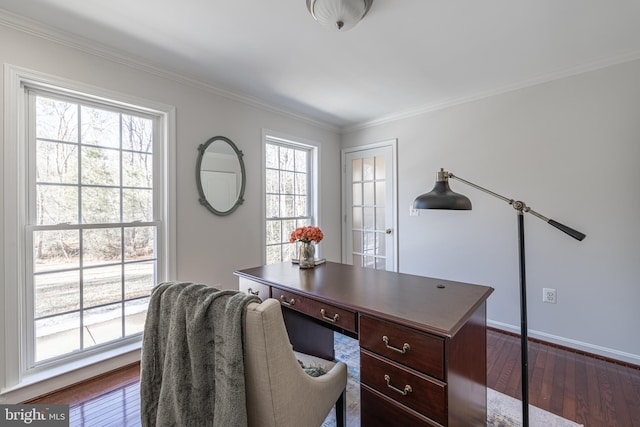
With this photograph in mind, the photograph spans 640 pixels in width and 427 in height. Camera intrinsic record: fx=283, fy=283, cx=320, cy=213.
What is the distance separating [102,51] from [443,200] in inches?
99.7

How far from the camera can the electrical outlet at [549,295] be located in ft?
8.26

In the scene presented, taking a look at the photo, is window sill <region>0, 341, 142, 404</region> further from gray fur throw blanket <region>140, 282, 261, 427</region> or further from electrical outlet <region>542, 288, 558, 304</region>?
electrical outlet <region>542, 288, 558, 304</region>

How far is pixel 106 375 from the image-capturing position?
2082 millimetres

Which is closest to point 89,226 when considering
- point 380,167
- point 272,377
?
point 272,377

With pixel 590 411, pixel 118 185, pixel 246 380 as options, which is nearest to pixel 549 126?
pixel 590 411

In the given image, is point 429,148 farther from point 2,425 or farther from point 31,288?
point 2,425

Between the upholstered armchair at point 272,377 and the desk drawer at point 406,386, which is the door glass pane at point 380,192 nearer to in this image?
the desk drawer at point 406,386

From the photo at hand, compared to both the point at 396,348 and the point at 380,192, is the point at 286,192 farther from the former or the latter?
the point at 396,348

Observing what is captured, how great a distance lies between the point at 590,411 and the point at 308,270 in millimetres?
1898

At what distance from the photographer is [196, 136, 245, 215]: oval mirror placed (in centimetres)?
263

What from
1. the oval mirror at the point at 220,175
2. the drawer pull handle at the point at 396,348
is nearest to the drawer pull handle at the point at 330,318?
the drawer pull handle at the point at 396,348

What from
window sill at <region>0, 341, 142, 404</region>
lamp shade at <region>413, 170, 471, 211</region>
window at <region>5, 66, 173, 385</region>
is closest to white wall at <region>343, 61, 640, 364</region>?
lamp shade at <region>413, 170, 471, 211</region>

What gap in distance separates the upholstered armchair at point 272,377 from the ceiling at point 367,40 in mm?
1721

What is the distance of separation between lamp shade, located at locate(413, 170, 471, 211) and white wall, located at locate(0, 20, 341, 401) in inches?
77.7
